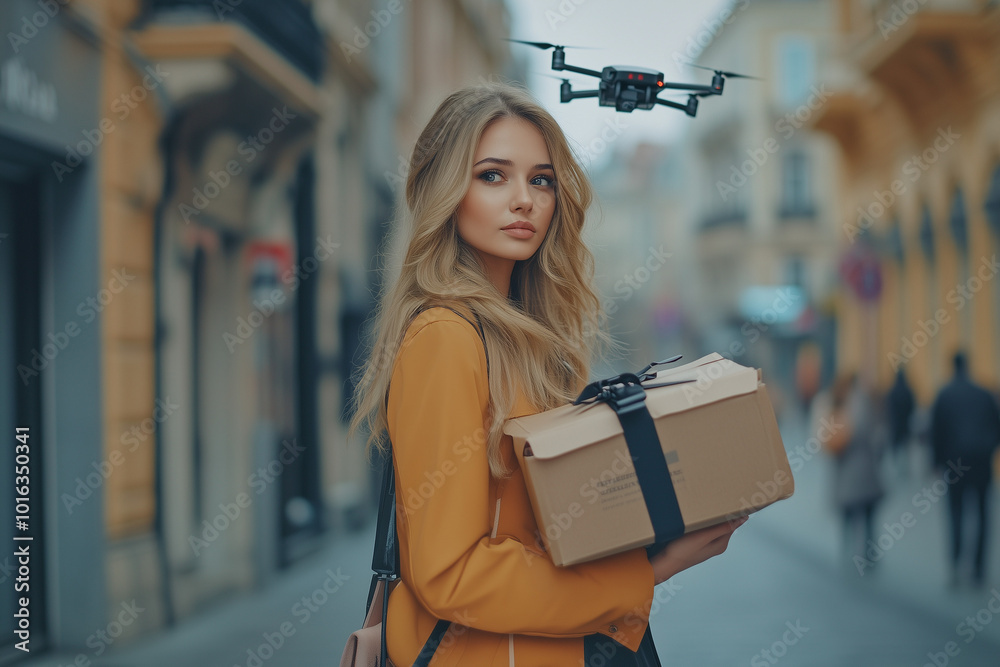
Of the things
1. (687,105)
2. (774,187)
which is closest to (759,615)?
(687,105)

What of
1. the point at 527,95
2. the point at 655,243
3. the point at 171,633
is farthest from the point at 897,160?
the point at 655,243

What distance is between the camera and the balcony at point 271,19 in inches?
275

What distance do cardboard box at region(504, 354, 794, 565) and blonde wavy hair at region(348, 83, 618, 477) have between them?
138 millimetres

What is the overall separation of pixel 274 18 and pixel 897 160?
1266cm

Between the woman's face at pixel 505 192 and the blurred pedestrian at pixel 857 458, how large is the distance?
681cm

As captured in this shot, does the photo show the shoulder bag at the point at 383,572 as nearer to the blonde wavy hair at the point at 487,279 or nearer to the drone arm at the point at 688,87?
the blonde wavy hair at the point at 487,279

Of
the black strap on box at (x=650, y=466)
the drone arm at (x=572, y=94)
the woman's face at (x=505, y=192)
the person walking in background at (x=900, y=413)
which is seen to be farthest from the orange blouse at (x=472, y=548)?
the person walking in background at (x=900, y=413)

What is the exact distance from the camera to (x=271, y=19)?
8.27 m

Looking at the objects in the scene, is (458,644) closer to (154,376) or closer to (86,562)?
(86,562)

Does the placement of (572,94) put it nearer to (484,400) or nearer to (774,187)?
(484,400)

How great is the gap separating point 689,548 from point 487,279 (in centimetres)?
70

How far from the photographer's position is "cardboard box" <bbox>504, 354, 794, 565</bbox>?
1.61 meters

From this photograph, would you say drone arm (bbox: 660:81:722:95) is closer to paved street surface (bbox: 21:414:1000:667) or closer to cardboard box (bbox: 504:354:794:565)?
cardboard box (bbox: 504:354:794:565)

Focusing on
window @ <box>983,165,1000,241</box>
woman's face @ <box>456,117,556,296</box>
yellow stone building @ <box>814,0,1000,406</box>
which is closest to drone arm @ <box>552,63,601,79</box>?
woman's face @ <box>456,117,556,296</box>
